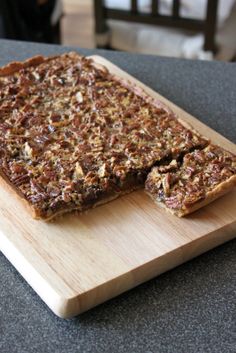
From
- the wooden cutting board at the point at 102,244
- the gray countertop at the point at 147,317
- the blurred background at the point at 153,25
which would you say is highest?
the wooden cutting board at the point at 102,244

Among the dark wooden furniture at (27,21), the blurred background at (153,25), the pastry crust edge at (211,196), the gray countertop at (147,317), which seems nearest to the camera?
the gray countertop at (147,317)

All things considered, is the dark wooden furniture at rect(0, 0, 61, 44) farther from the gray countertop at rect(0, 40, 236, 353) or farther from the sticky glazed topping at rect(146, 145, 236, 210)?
the gray countertop at rect(0, 40, 236, 353)

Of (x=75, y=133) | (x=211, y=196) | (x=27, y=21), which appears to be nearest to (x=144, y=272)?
(x=211, y=196)

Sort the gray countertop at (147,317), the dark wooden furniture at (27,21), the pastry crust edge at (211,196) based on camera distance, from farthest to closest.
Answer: the dark wooden furniture at (27,21), the pastry crust edge at (211,196), the gray countertop at (147,317)

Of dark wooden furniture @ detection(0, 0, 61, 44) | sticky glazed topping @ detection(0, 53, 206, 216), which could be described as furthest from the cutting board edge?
dark wooden furniture @ detection(0, 0, 61, 44)

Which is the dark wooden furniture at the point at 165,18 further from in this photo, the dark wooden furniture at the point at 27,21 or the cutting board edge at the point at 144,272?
the cutting board edge at the point at 144,272

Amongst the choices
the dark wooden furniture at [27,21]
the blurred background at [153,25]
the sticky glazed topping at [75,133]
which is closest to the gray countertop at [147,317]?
the sticky glazed topping at [75,133]
